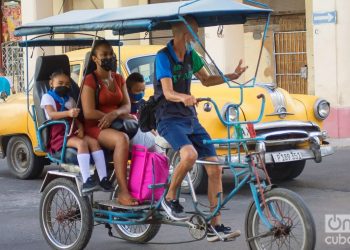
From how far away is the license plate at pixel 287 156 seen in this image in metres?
10.1

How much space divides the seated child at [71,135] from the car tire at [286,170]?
4250 millimetres

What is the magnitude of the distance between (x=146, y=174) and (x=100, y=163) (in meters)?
0.45

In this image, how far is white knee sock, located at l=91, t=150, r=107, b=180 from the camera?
7.37 metres

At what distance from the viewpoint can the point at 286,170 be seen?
1157 cm

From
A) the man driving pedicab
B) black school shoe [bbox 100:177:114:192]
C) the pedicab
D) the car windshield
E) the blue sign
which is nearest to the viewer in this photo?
the pedicab

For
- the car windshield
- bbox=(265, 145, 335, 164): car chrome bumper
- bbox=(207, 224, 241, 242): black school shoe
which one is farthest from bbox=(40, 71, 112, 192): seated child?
the car windshield

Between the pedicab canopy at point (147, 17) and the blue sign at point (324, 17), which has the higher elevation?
the blue sign at point (324, 17)

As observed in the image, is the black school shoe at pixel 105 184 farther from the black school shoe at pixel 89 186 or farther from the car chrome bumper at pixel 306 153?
the car chrome bumper at pixel 306 153

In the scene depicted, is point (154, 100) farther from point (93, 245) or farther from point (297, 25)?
point (297, 25)

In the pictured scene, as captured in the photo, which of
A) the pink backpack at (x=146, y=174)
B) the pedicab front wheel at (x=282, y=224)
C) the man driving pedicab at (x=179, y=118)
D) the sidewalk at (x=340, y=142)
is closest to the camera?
the pedicab front wheel at (x=282, y=224)

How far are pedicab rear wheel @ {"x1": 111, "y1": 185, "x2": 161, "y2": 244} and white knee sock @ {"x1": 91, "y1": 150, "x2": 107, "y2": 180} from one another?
244mm

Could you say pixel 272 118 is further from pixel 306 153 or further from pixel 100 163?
pixel 100 163

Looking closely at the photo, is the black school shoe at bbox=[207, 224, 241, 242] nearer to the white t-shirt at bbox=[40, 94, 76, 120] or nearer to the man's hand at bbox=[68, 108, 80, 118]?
the man's hand at bbox=[68, 108, 80, 118]

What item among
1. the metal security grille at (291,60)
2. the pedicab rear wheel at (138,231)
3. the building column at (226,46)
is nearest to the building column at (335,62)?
the building column at (226,46)
